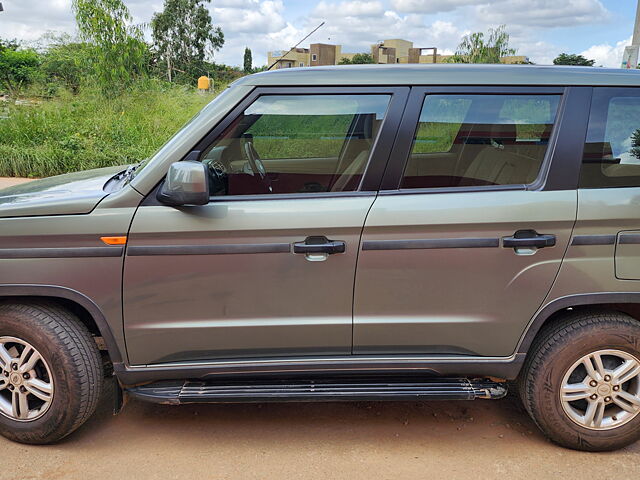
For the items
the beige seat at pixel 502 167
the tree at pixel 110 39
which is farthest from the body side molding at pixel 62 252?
the tree at pixel 110 39

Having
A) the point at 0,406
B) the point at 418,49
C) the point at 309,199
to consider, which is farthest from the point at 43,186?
the point at 418,49

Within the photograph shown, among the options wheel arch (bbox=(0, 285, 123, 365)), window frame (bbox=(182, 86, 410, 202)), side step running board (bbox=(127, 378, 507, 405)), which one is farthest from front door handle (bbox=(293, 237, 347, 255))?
wheel arch (bbox=(0, 285, 123, 365))

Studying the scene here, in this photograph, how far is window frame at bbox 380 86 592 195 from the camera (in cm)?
283

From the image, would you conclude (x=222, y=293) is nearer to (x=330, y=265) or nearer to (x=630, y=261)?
(x=330, y=265)

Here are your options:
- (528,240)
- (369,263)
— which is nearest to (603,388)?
(528,240)

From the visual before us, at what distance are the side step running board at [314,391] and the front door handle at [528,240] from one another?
29.6 inches

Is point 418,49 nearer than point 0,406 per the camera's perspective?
No

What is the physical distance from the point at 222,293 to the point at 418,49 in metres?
5.74

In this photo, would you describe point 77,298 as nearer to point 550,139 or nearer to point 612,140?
point 550,139

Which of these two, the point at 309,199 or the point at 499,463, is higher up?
the point at 309,199

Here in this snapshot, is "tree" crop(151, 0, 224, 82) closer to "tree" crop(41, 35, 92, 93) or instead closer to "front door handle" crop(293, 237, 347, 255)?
"tree" crop(41, 35, 92, 93)

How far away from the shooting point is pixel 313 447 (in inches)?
122

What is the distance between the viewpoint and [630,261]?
280 cm

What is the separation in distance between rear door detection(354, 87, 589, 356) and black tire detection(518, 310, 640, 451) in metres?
0.22
